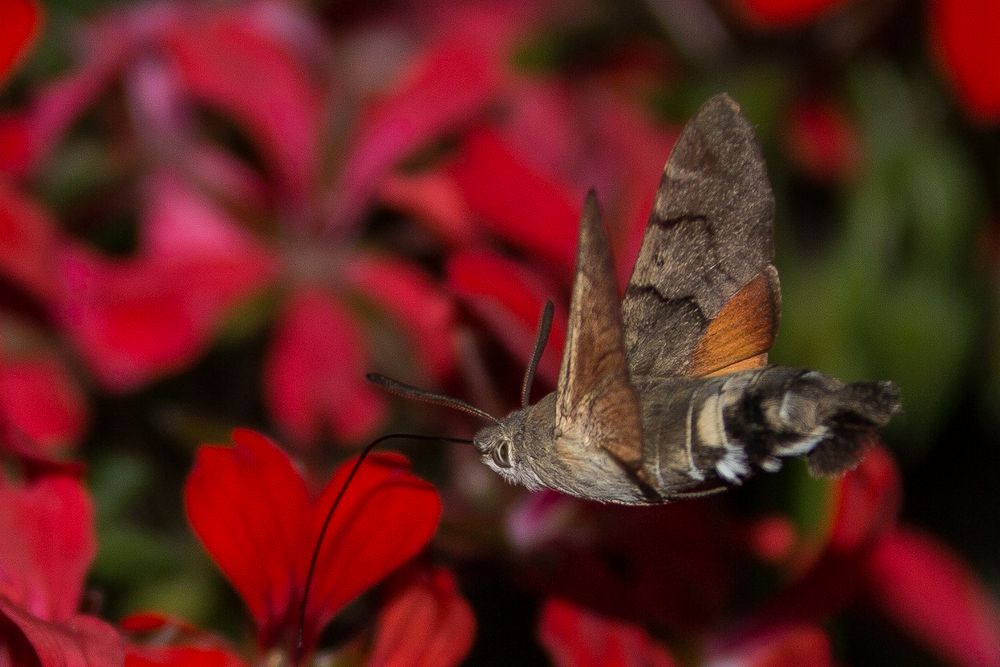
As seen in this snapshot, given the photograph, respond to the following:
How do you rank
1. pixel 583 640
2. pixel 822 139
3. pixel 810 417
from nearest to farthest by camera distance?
pixel 810 417 → pixel 583 640 → pixel 822 139

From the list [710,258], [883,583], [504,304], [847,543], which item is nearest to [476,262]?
[504,304]

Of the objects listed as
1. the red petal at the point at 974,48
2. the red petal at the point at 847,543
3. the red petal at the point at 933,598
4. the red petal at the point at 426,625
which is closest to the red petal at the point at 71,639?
the red petal at the point at 426,625

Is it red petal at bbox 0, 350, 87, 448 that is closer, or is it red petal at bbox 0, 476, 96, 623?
red petal at bbox 0, 476, 96, 623

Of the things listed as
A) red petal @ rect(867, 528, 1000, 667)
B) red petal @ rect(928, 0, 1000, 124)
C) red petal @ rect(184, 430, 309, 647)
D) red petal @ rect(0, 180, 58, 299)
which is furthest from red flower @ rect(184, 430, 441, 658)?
red petal @ rect(928, 0, 1000, 124)

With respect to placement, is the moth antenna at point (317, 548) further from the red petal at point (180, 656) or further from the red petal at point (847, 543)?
the red petal at point (847, 543)

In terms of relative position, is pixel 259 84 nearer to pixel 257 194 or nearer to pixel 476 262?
pixel 257 194

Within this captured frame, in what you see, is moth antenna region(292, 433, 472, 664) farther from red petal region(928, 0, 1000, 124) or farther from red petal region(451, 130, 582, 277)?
red petal region(928, 0, 1000, 124)
